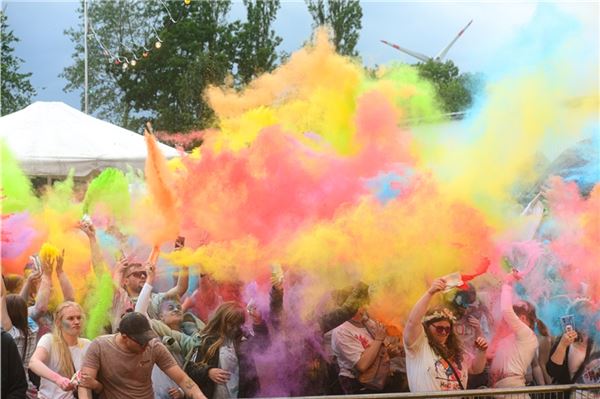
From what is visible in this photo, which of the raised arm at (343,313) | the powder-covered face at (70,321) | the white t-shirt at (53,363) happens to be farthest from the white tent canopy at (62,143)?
the raised arm at (343,313)

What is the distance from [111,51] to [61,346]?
30.7 feet

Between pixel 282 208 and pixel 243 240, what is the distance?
1.18ft

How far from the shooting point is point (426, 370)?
269 inches

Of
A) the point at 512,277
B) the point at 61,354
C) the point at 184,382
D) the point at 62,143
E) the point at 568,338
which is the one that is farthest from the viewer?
the point at 62,143

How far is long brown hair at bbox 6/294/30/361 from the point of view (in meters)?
6.42

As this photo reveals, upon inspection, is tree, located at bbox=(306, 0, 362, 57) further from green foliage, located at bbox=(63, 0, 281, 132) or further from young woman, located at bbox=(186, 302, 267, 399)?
young woman, located at bbox=(186, 302, 267, 399)

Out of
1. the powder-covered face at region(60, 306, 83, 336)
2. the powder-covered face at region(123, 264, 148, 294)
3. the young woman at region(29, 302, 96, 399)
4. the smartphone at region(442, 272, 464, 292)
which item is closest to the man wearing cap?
the young woman at region(29, 302, 96, 399)

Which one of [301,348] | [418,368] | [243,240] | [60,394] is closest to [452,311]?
[418,368]

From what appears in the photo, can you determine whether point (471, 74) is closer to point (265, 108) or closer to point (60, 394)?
point (265, 108)

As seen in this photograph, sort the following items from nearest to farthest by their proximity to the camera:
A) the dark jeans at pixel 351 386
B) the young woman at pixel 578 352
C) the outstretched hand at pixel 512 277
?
the dark jeans at pixel 351 386
the outstretched hand at pixel 512 277
the young woman at pixel 578 352

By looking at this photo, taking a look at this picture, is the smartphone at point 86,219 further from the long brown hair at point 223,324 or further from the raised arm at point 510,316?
the raised arm at point 510,316

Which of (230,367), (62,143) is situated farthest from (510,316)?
(62,143)

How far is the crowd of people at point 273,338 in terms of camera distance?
6.41 metres

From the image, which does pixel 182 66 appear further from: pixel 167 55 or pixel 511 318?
pixel 511 318
